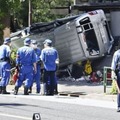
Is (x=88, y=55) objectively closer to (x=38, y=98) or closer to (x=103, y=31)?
(x=103, y=31)

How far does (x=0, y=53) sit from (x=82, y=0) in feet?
43.8

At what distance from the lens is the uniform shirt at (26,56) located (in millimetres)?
14719

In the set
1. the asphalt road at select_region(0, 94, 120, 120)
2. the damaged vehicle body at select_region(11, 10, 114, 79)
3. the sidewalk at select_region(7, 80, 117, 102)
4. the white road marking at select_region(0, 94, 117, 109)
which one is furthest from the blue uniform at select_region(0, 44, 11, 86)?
the damaged vehicle body at select_region(11, 10, 114, 79)

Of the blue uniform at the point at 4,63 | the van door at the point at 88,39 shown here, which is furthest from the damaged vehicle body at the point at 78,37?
the blue uniform at the point at 4,63

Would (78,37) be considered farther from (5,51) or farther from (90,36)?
(5,51)

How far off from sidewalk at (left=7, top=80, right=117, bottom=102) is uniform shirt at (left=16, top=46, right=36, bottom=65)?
1.89 m

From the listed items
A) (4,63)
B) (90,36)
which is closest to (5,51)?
(4,63)

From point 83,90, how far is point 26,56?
11.6 feet

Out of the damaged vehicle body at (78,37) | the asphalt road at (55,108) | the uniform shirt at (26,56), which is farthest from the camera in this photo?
the damaged vehicle body at (78,37)

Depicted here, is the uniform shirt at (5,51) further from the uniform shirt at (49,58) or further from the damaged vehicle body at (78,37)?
the damaged vehicle body at (78,37)

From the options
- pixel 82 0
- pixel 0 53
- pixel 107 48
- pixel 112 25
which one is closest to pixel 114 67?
pixel 0 53

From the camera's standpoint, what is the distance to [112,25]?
2528 cm

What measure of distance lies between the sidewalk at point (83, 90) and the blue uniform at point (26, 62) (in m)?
1.62

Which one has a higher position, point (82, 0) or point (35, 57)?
point (82, 0)
